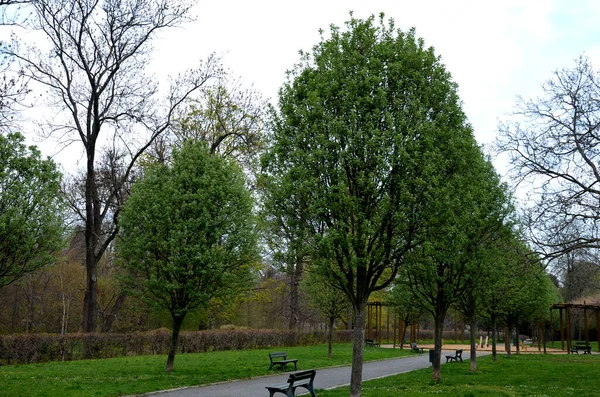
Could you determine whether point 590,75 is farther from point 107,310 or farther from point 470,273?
point 107,310

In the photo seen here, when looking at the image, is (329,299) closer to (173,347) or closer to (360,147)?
(173,347)

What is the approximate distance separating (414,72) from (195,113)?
67.8ft

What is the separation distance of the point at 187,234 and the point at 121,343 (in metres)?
9.58

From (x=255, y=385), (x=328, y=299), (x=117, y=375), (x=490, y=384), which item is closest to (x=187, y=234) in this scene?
(x=117, y=375)

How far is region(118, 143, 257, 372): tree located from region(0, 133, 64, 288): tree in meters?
2.44

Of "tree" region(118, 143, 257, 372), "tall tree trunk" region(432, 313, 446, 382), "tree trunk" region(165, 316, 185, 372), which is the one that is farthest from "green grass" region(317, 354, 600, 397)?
"tree trunk" region(165, 316, 185, 372)

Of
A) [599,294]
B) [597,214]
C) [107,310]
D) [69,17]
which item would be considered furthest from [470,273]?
[599,294]

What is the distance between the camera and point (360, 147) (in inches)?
420

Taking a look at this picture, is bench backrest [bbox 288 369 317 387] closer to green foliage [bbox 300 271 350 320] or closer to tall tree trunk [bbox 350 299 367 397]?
tall tree trunk [bbox 350 299 367 397]

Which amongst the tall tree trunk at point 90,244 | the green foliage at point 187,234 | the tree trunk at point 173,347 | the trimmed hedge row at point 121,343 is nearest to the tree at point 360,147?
the green foliage at point 187,234

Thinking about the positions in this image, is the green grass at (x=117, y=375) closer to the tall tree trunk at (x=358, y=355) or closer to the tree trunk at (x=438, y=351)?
the tall tree trunk at (x=358, y=355)

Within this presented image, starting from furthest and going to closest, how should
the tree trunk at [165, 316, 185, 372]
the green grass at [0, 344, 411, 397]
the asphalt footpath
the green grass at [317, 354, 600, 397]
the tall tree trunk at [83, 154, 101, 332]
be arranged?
the tall tree trunk at [83, 154, 101, 332], the tree trunk at [165, 316, 185, 372], the green grass at [317, 354, 600, 397], the asphalt footpath, the green grass at [0, 344, 411, 397]

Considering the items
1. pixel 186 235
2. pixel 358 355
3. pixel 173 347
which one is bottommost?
pixel 173 347

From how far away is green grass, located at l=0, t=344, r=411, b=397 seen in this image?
40.0 ft
